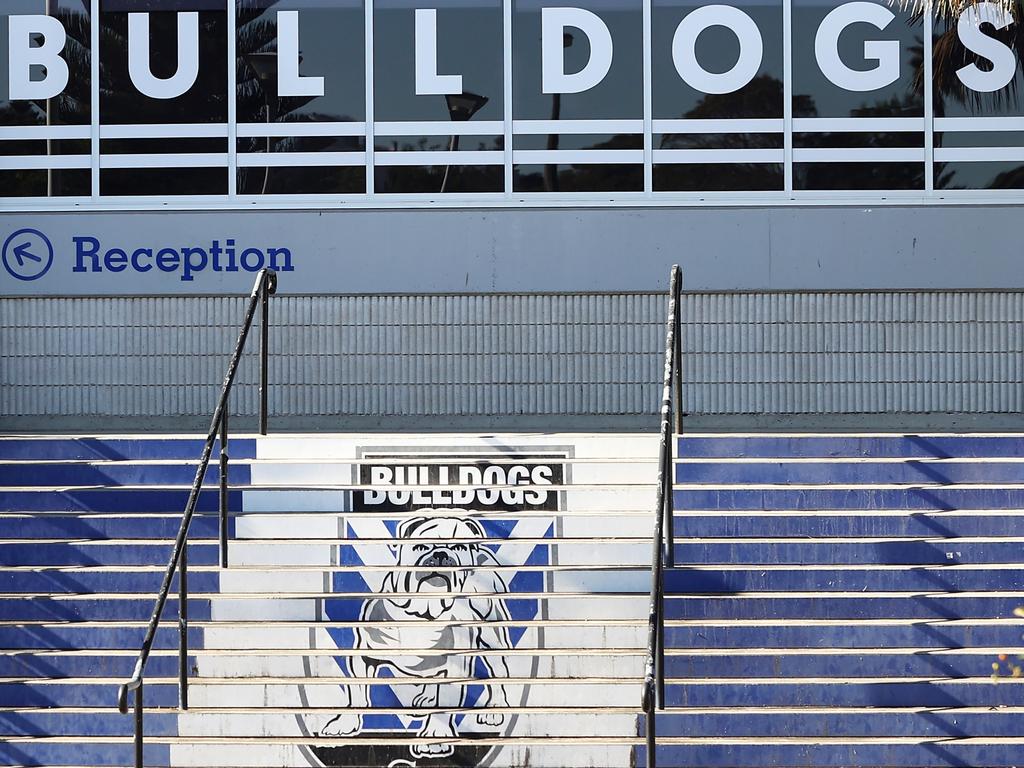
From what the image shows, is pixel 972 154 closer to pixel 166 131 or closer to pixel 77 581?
pixel 166 131

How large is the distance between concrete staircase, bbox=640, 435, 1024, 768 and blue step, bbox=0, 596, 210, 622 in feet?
9.89

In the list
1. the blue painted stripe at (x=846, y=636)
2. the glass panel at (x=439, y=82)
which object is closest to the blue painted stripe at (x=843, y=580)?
the blue painted stripe at (x=846, y=636)

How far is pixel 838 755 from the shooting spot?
6.94 meters

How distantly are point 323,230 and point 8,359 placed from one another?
285cm

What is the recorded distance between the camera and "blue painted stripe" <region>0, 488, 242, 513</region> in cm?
829

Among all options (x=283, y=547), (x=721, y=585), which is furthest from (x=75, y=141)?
(x=721, y=585)

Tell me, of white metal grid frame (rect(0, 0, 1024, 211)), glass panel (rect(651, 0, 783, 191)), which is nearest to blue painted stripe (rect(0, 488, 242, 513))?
white metal grid frame (rect(0, 0, 1024, 211))

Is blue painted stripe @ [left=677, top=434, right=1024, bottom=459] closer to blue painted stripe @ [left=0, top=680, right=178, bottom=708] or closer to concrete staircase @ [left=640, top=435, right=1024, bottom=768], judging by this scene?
concrete staircase @ [left=640, top=435, right=1024, bottom=768]

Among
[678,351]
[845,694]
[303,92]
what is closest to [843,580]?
[845,694]

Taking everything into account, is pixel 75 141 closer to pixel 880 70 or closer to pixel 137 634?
pixel 137 634

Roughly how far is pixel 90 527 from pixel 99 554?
0.84 feet

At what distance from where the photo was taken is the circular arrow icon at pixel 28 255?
11.2 m

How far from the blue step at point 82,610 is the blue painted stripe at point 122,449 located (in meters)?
1.20

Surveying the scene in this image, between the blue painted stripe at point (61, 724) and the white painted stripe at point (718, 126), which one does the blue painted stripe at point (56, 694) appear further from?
the white painted stripe at point (718, 126)
